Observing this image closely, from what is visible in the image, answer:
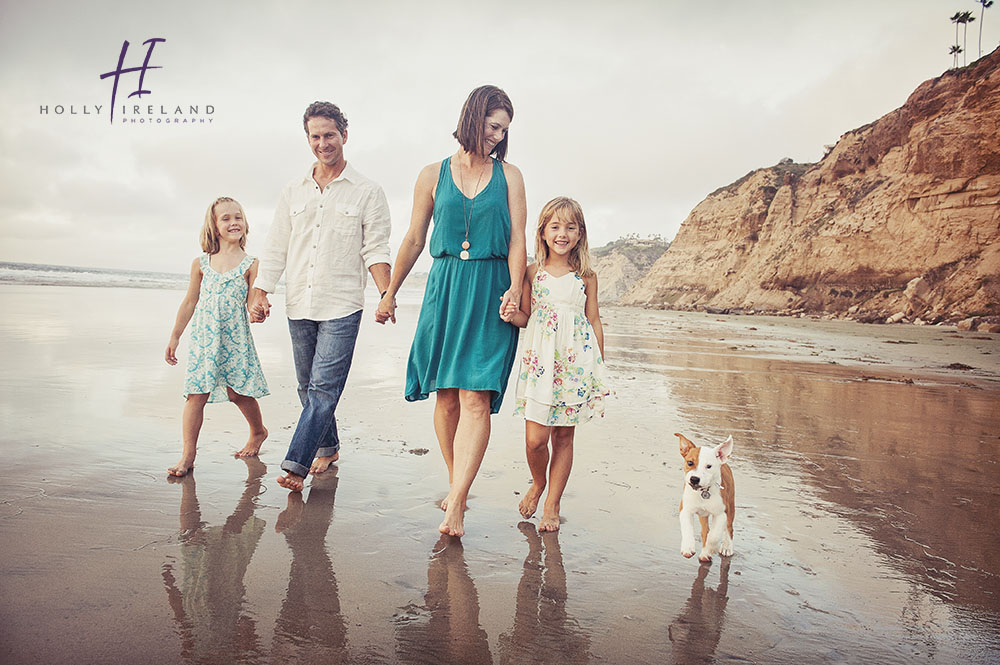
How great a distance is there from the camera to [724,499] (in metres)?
2.80

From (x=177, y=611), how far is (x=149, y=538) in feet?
2.34

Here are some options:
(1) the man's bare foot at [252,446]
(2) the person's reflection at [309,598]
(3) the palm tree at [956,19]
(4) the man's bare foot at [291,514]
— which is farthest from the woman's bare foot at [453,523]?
(3) the palm tree at [956,19]

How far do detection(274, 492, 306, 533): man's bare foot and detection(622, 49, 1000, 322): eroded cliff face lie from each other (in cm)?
2603

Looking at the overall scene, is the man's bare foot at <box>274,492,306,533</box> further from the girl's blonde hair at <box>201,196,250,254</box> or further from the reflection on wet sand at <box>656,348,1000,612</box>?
the reflection on wet sand at <box>656,348,1000,612</box>

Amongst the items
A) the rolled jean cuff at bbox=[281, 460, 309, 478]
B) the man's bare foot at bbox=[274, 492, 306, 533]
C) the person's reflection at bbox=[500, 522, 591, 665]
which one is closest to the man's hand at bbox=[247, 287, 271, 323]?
the rolled jean cuff at bbox=[281, 460, 309, 478]

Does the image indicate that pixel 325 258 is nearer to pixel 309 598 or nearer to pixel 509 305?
pixel 509 305

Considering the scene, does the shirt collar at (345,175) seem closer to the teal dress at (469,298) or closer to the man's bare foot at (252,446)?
the teal dress at (469,298)

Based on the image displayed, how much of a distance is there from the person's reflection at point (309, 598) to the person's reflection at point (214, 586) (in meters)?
0.09

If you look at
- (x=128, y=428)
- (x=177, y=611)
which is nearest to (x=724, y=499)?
(x=177, y=611)

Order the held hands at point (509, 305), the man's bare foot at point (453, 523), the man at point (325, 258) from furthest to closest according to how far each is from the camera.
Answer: the man at point (325, 258) < the held hands at point (509, 305) < the man's bare foot at point (453, 523)

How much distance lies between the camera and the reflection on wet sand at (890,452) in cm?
288

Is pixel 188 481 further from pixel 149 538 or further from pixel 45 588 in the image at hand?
pixel 45 588

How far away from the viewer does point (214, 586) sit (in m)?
2.24

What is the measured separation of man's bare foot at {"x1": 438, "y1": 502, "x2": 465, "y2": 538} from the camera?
113 inches
